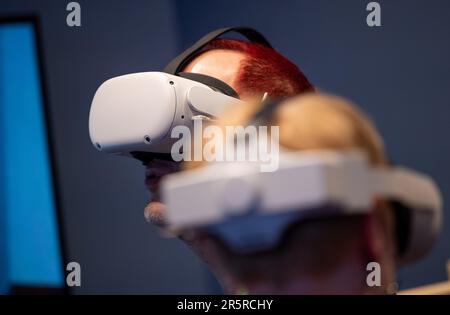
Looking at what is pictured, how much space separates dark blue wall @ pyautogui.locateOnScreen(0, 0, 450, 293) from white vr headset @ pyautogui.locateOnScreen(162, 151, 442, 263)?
1.11 metres

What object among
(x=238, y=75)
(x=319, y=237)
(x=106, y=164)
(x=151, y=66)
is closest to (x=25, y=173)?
(x=106, y=164)

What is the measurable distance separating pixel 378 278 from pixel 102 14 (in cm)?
136

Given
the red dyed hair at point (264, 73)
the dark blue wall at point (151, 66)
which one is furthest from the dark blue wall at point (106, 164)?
the red dyed hair at point (264, 73)

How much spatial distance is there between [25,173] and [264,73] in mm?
930

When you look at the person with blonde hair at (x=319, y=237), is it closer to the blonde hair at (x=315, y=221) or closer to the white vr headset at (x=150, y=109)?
the blonde hair at (x=315, y=221)

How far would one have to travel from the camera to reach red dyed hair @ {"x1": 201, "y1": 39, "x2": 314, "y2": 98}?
1.01 metres

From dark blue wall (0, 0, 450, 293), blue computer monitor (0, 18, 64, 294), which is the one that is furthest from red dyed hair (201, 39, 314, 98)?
blue computer monitor (0, 18, 64, 294)

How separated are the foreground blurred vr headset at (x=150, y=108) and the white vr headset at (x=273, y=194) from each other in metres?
0.43

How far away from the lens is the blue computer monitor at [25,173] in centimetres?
168

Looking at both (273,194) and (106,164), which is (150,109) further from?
(106,164)

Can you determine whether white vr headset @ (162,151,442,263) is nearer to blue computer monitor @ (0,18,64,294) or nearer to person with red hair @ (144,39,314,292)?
person with red hair @ (144,39,314,292)

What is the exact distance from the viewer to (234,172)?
417mm
